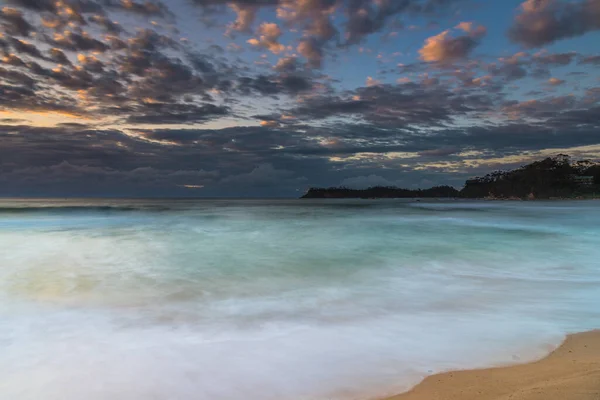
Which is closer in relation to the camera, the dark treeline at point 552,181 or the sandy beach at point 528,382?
the sandy beach at point 528,382

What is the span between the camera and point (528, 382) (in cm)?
333

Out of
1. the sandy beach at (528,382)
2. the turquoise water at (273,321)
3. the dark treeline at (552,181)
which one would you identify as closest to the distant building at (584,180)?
the dark treeline at (552,181)

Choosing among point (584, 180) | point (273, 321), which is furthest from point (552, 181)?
point (273, 321)

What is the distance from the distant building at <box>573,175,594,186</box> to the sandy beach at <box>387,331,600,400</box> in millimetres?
134150

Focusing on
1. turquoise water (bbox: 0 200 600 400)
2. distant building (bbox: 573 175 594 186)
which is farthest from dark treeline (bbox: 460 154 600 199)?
turquoise water (bbox: 0 200 600 400)

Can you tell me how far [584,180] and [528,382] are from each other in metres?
139

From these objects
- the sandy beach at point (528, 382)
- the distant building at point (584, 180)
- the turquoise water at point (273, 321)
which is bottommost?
the turquoise water at point (273, 321)

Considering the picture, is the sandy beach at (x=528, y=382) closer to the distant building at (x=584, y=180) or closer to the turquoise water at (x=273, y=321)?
the turquoise water at (x=273, y=321)

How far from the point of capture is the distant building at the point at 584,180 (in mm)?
114113

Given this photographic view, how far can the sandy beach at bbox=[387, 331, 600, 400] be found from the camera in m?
2.92

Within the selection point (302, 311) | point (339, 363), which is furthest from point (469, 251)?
point (339, 363)

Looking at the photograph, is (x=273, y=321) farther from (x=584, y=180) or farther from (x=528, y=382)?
(x=584, y=180)

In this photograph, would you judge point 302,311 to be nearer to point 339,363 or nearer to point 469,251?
point 339,363

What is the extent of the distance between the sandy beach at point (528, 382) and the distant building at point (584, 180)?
13415cm
